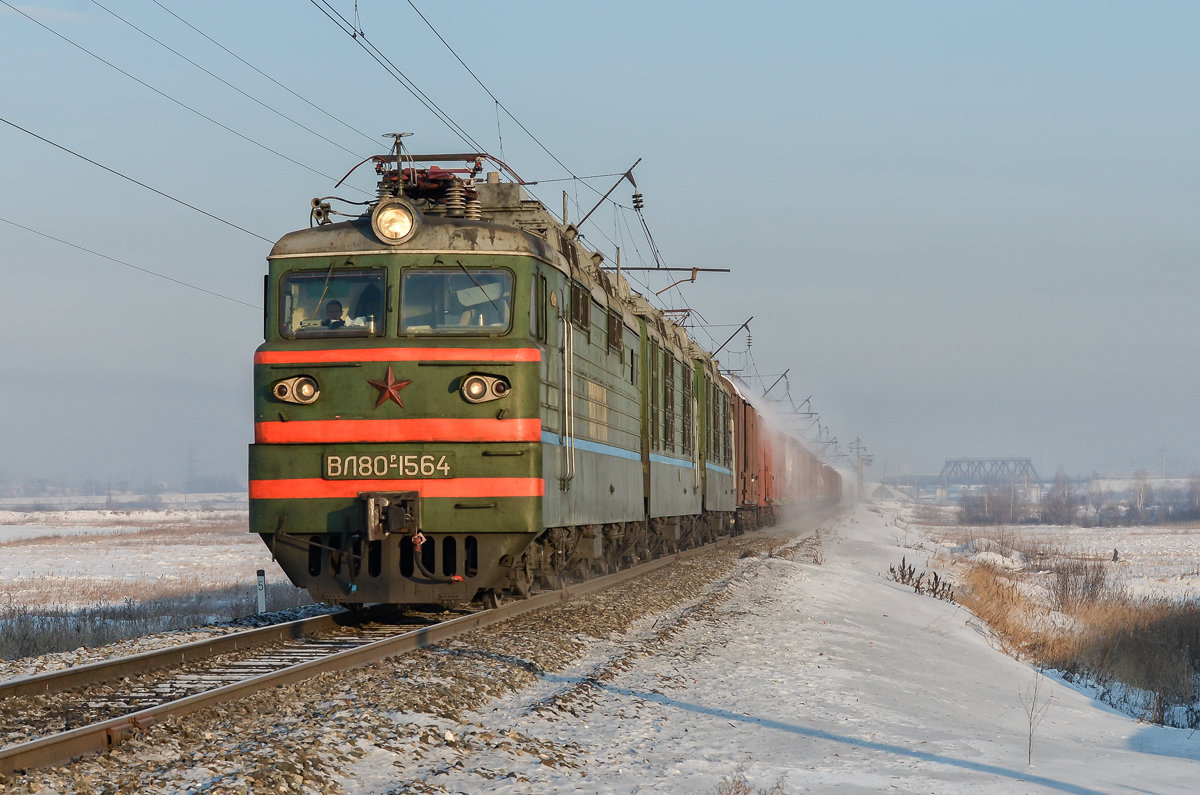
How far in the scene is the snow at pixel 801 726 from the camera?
6.35 metres

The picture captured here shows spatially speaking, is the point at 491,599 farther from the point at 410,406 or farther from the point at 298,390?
the point at 298,390

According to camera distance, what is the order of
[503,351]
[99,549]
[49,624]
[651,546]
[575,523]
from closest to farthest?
[503,351] < [575,523] < [49,624] < [651,546] < [99,549]

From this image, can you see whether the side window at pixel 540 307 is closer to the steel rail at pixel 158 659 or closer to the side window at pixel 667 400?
the steel rail at pixel 158 659

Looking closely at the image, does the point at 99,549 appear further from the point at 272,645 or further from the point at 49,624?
the point at 272,645

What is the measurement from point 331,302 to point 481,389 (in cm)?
177

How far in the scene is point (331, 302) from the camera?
37.3 ft

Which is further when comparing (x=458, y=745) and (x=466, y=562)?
(x=466, y=562)

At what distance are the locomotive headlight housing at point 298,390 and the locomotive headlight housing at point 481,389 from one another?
141cm

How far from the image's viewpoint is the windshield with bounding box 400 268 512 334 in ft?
37.1

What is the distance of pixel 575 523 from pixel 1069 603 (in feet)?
58.6

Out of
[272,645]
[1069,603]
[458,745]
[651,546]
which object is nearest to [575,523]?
[272,645]

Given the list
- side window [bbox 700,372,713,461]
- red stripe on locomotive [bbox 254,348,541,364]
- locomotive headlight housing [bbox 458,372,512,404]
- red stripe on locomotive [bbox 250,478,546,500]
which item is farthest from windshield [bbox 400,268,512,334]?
side window [bbox 700,372,713,461]

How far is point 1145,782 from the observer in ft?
22.8

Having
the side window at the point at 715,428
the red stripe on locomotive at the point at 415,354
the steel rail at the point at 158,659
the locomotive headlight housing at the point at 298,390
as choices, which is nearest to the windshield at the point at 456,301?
the red stripe on locomotive at the point at 415,354
